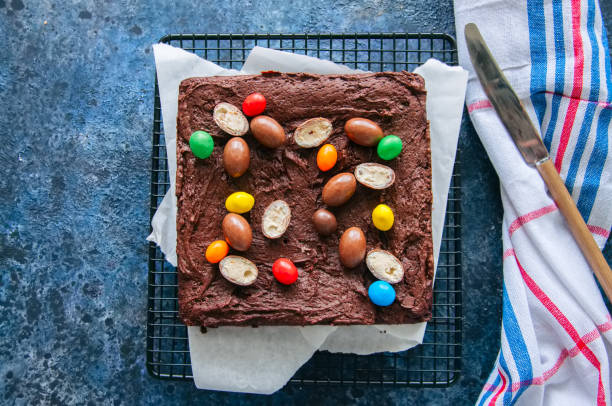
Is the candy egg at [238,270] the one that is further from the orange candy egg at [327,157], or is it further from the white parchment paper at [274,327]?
the orange candy egg at [327,157]

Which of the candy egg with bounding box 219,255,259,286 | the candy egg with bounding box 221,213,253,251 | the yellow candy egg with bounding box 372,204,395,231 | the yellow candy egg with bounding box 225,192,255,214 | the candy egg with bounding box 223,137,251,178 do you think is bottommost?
the candy egg with bounding box 219,255,259,286

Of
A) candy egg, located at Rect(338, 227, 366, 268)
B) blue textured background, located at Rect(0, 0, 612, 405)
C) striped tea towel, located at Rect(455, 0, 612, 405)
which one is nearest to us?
candy egg, located at Rect(338, 227, 366, 268)

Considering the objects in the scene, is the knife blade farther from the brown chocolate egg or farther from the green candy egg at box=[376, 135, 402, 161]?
the brown chocolate egg

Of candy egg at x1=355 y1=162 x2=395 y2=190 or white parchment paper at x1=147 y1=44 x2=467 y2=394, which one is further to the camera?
white parchment paper at x1=147 y1=44 x2=467 y2=394

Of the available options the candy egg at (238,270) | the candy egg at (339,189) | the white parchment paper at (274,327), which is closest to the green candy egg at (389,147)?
the candy egg at (339,189)

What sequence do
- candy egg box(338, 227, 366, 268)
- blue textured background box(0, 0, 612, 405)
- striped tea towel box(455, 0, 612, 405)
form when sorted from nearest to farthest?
candy egg box(338, 227, 366, 268) → striped tea towel box(455, 0, 612, 405) → blue textured background box(0, 0, 612, 405)

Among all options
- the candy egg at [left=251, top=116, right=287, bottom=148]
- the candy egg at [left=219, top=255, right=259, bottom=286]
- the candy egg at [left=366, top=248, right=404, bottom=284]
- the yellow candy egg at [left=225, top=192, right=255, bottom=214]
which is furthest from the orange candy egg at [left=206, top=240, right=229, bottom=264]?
the candy egg at [left=366, top=248, right=404, bottom=284]

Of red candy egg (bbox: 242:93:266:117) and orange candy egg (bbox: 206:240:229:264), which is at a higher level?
red candy egg (bbox: 242:93:266:117)

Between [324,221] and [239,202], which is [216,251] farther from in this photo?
[324,221]
